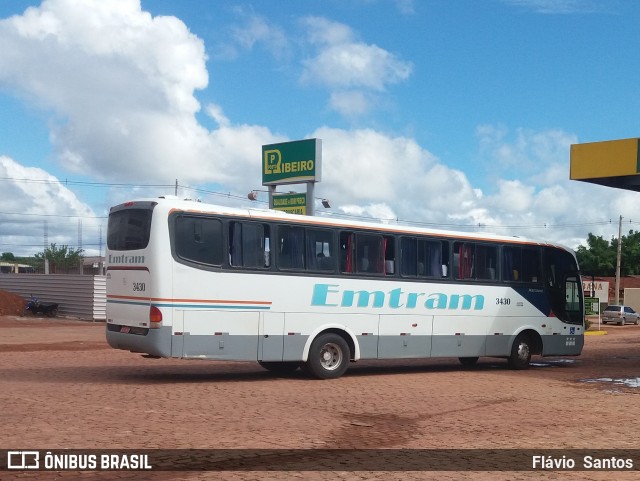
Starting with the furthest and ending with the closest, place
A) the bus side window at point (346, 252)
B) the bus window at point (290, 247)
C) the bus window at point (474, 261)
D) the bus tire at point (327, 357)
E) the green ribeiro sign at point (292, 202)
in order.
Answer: the green ribeiro sign at point (292, 202), the bus window at point (474, 261), the bus side window at point (346, 252), the bus tire at point (327, 357), the bus window at point (290, 247)

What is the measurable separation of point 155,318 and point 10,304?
99.6ft

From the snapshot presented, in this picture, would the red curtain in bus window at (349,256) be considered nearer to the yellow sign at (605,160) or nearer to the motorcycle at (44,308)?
the yellow sign at (605,160)

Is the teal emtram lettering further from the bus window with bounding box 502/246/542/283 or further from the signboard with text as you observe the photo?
the signboard with text

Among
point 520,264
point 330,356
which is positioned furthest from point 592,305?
point 330,356

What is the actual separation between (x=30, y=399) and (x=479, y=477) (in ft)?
24.2

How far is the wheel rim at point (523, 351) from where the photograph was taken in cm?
2062

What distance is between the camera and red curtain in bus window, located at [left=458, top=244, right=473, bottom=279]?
760 inches

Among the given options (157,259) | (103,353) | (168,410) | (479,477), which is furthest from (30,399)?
(103,353)

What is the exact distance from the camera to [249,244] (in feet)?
52.4

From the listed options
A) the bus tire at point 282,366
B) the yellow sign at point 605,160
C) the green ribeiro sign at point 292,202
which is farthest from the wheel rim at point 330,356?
the green ribeiro sign at point 292,202

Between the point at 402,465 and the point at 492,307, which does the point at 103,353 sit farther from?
the point at 402,465

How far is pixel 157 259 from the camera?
14.8 meters

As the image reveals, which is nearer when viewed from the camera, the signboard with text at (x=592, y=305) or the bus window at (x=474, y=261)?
the bus window at (x=474, y=261)

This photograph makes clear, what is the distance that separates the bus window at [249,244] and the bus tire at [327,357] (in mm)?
2047
